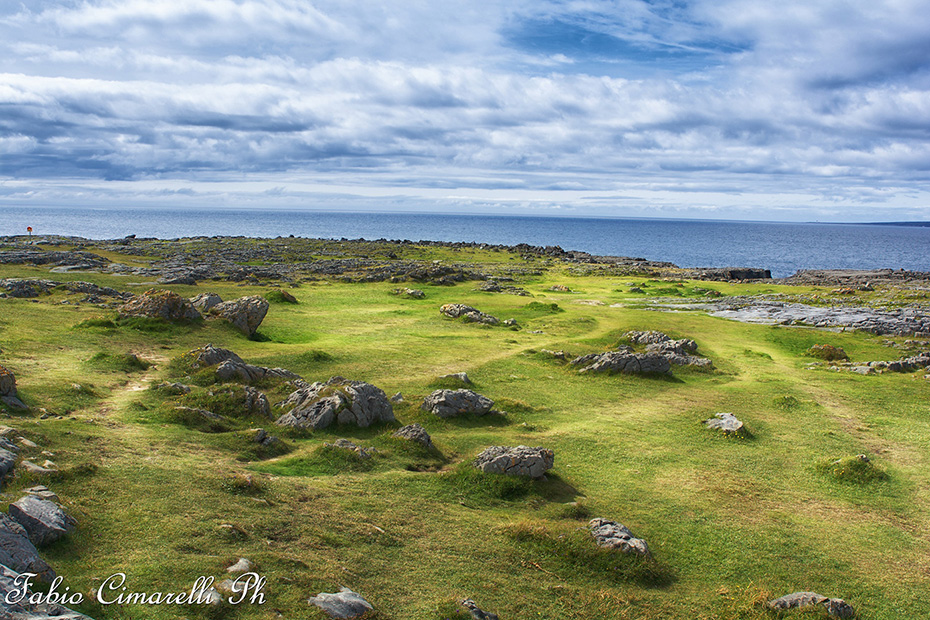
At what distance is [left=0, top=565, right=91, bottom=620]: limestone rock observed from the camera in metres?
7.38

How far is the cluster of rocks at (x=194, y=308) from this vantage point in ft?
107

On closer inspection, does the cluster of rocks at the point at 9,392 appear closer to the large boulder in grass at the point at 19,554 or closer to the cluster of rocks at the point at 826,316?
the large boulder in grass at the point at 19,554

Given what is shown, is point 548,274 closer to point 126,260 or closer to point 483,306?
point 483,306

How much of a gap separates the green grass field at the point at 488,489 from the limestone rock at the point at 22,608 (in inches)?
30.0

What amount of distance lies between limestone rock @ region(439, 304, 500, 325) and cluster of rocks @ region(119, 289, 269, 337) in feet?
51.6

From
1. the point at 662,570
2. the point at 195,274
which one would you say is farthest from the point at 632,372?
the point at 195,274

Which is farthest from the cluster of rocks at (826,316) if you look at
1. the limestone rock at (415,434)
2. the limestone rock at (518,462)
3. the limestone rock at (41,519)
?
the limestone rock at (41,519)

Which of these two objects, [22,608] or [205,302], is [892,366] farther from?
[205,302]

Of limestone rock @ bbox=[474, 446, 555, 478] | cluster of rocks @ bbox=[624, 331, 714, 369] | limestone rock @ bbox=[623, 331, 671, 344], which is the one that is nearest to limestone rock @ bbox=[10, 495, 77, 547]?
limestone rock @ bbox=[474, 446, 555, 478]

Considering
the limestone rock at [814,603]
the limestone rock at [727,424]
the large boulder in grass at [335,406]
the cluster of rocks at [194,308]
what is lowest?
the limestone rock at [814,603]

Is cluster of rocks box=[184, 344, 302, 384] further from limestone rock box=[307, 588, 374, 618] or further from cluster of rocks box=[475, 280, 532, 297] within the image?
cluster of rocks box=[475, 280, 532, 297]

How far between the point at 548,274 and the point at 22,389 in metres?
78.7

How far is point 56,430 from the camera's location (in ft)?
50.1

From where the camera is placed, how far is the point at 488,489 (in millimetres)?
16453
